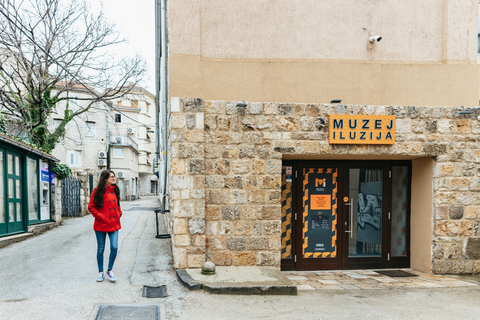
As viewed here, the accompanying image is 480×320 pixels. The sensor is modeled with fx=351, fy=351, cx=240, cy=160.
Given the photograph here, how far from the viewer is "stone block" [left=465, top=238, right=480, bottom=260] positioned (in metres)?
6.87

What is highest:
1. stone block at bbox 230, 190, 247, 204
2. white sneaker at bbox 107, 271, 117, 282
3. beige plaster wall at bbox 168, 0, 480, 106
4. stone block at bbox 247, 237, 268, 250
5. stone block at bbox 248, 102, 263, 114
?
beige plaster wall at bbox 168, 0, 480, 106

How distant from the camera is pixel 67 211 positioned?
1474 centimetres

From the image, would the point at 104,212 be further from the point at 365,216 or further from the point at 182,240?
the point at 365,216

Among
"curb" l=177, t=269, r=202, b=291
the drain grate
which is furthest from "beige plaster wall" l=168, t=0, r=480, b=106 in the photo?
the drain grate

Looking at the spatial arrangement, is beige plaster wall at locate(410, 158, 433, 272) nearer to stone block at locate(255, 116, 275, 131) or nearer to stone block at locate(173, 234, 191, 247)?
stone block at locate(255, 116, 275, 131)

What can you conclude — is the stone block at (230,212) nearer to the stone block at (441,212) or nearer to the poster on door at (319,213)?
the poster on door at (319,213)

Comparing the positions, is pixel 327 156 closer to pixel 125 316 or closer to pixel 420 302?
pixel 420 302

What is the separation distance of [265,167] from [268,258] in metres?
1.67

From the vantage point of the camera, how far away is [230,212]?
6.36 metres

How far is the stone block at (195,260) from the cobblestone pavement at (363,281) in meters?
1.67

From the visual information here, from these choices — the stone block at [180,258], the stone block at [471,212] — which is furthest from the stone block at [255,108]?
the stone block at [471,212]

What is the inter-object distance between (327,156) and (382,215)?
6.17 ft

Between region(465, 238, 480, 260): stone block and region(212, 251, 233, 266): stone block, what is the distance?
4654 mm

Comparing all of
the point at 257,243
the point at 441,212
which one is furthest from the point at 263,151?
the point at 441,212
